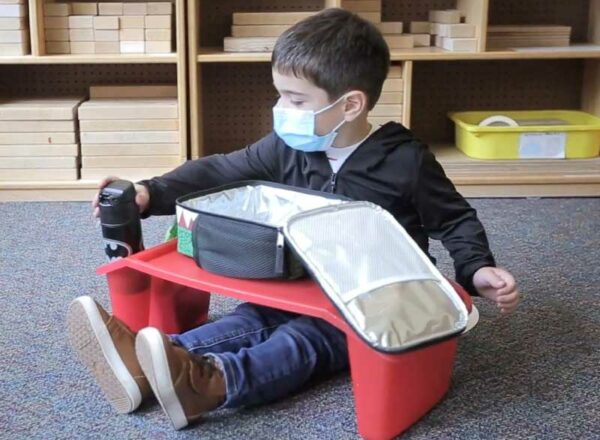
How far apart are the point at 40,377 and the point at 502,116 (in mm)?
1526

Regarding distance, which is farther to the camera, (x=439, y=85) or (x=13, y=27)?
(x=439, y=85)

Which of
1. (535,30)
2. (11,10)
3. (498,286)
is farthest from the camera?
(535,30)

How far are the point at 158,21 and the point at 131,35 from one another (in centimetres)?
8

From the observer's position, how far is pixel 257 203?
1.28 metres

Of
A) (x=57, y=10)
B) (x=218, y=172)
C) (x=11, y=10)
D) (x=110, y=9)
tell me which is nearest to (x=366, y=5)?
(x=110, y=9)

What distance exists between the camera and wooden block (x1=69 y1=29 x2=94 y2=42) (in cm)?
208

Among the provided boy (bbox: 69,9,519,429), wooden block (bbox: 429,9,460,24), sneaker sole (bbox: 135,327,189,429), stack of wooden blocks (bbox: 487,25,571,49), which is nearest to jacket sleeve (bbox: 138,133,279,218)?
boy (bbox: 69,9,519,429)

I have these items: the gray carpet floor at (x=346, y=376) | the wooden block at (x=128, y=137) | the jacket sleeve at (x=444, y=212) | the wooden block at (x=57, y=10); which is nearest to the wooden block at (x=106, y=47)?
the wooden block at (x=57, y=10)

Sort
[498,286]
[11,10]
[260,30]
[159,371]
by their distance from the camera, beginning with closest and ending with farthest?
1. [159,371]
2. [498,286]
3. [11,10]
4. [260,30]

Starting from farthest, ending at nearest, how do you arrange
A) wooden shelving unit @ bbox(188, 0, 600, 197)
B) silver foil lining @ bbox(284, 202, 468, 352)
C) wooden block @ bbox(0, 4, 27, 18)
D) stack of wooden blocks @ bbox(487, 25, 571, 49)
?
wooden shelving unit @ bbox(188, 0, 600, 197), stack of wooden blocks @ bbox(487, 25, 571, 49), wooden block @ bbox(0, 4, 27, 18), silver foil lining @ bbox(284, 202, 468, 352)

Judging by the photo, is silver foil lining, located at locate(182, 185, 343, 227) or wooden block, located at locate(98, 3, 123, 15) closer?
silver foil lining, located at locate(182, 185, 343, 227)

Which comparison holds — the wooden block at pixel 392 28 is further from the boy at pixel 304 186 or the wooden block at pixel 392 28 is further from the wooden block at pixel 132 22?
the boy at pixel 304 186

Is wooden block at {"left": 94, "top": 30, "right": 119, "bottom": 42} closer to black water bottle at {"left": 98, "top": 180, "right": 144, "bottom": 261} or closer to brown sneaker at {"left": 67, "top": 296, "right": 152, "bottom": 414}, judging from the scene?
black water bottle at {"left": 98, "top": 180, "right": 144, "bottom": 261}

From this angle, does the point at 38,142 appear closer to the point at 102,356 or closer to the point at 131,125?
the point at 131,125
